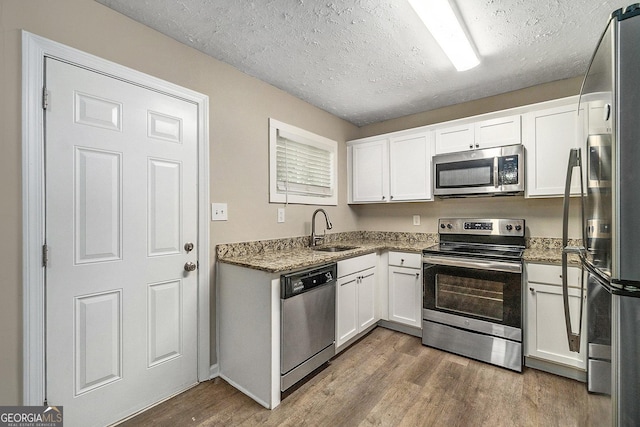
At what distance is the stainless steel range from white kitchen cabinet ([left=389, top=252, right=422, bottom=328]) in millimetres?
138

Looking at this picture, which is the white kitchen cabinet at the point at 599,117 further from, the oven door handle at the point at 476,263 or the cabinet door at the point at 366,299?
the cabinet door at the point at 366,299

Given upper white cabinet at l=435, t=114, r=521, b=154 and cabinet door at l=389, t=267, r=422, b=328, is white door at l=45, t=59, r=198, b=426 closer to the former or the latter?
cabinet door at l=389, t=267, r=422, b=328

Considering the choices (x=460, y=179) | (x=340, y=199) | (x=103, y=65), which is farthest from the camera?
(x=340, y=199)

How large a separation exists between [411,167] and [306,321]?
2.04m

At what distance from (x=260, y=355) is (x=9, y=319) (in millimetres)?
1282

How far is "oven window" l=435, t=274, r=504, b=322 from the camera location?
228 centimetres

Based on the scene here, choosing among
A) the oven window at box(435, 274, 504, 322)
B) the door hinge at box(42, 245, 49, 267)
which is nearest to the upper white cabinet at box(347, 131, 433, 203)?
the oven window at box(435, 274, 504, 322)

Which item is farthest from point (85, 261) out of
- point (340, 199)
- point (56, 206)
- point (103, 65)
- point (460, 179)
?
point (460, 179)

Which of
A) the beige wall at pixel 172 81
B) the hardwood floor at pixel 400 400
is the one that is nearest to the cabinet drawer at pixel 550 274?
the hardwood floor at pixel 400 400

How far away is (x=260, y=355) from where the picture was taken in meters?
1.82

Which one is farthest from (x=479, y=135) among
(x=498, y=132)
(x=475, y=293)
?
(x=475, y=293)

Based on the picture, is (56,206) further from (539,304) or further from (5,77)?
(539,304)

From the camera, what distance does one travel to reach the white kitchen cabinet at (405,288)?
2.76 metres

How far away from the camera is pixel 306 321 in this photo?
201cm
